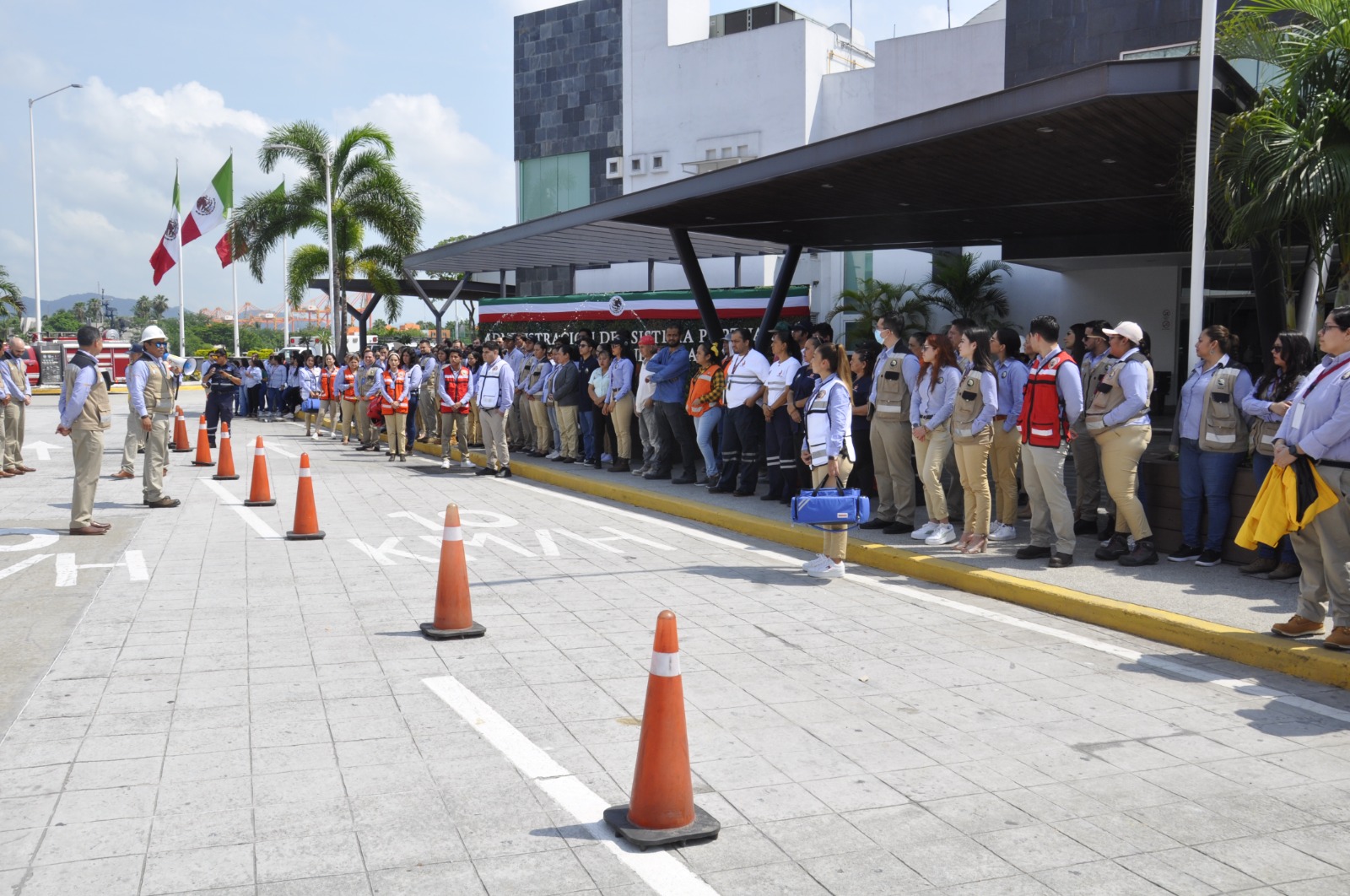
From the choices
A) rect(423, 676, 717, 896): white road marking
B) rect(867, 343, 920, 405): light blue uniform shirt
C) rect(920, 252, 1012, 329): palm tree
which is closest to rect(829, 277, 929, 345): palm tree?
rect(920, 252, 1012, 329): palm tree

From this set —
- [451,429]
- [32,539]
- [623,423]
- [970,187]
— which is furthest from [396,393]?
[970,187]

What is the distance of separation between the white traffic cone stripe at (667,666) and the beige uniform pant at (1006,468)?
6.92m

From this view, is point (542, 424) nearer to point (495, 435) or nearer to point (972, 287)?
point (495, 435)

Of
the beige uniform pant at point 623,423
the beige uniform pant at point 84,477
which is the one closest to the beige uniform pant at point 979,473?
the beige uniform pant at point 623,423

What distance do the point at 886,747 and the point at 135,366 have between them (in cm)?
1172

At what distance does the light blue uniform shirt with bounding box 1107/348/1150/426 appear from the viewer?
9148 millimetres

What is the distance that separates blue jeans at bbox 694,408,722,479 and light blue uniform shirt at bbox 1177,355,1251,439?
5978 mm

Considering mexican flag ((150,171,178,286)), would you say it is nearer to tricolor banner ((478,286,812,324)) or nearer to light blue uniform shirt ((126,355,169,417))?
tricolor banner ((478,286,812,324))

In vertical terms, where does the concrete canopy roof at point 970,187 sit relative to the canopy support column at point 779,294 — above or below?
above

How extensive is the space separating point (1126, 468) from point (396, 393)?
1344cm

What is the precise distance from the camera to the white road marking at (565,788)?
155 inches

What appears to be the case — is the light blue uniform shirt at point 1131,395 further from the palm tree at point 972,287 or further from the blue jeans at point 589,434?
the palm tree at point 972,287

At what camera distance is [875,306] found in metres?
27.0

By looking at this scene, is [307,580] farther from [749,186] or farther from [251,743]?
[749,186]
